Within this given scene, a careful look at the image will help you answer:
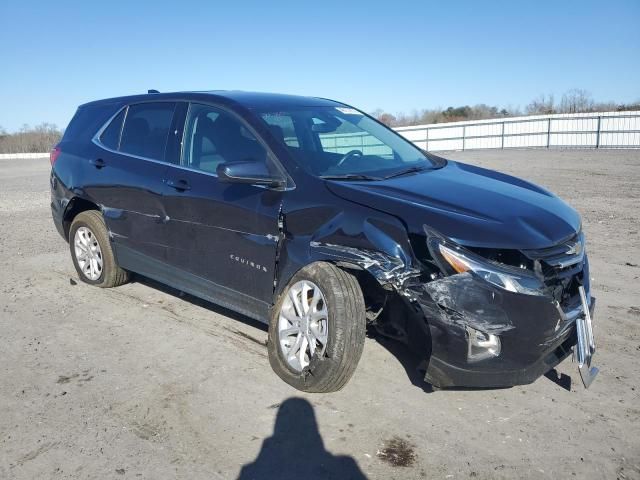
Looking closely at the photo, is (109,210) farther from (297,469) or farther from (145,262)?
(297,469)

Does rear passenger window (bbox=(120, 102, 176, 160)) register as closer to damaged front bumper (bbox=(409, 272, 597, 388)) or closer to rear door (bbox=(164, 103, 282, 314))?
rear door (bbox=(164, 103, 282, 314))

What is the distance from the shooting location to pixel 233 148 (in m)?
4.34

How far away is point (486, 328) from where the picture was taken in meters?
3.14

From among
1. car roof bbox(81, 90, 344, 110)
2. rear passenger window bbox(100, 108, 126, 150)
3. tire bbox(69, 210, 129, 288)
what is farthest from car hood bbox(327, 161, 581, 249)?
tire bbox(69, 210, 129, 288)

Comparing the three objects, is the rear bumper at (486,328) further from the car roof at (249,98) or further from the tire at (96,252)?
the tire at (96,252)

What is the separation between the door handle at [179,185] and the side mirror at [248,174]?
658mm

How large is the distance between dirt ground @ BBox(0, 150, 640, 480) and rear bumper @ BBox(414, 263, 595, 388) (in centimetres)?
31

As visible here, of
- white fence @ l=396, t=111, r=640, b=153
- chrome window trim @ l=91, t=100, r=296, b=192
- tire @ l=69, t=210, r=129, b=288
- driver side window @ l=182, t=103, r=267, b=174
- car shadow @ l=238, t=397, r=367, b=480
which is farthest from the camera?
white fence @ l=396, t=111, r=640, b=153

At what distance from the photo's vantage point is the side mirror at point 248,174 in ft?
12.5

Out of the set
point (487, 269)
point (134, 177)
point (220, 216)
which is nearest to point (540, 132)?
point (134, 177)

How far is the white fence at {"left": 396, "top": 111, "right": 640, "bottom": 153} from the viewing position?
26.4 meters

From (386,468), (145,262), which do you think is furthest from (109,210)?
(386,468)

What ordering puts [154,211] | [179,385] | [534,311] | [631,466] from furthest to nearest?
[154,211] < [179,385] < [534,311] < [631,466]

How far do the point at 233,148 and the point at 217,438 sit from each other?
2104 millimetres
